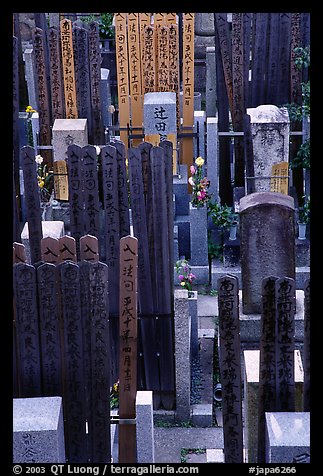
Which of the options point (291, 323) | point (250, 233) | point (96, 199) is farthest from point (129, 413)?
point (250, 233)

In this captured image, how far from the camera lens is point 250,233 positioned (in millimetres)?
9789

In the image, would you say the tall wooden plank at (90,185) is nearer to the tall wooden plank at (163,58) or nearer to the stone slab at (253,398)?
the stone slab at (253,398)

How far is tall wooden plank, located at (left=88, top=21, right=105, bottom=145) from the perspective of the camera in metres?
12.4

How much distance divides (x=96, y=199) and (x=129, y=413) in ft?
6.95

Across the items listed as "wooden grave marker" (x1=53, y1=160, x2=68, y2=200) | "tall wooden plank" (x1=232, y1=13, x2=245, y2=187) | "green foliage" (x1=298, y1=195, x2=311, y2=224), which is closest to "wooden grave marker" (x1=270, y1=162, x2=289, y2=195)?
"green foliage" (x1=298, y1=195, x2=311, y2=224)

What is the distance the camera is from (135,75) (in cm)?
1273

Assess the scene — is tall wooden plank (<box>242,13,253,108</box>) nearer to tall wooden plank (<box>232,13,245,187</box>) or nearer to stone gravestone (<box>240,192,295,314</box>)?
tall wooden plank (<box>232,13,245,187</box>)

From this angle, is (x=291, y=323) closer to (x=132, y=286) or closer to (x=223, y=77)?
(x=132, y=286)

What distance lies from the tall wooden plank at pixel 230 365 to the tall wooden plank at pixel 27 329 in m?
1.34

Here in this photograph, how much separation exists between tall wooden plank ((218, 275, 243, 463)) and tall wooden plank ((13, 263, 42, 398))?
1.34 m

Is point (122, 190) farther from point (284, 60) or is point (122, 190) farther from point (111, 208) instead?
point (284, 60)

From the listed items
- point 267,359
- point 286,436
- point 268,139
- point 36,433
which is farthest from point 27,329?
point 268,139

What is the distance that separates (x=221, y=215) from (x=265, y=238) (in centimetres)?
205

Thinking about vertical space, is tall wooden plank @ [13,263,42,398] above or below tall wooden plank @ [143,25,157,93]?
below
